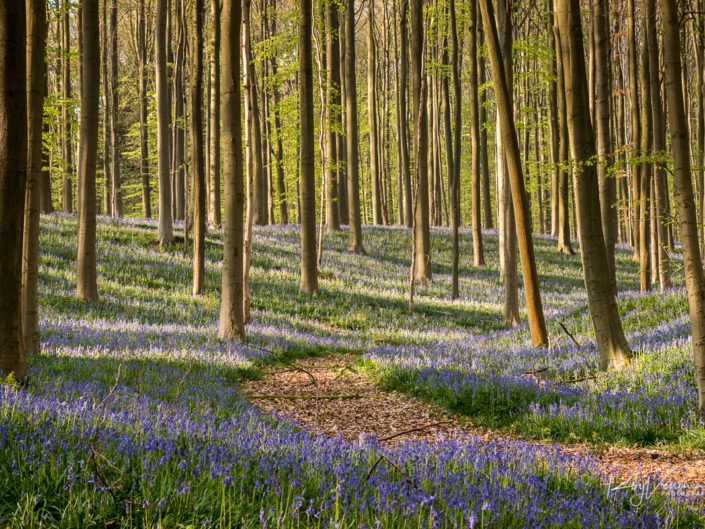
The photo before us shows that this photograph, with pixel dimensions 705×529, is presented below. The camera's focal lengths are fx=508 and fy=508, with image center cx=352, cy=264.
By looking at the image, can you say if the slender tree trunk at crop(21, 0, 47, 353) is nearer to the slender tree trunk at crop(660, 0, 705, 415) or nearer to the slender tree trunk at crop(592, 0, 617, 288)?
the slender tree trunk at crop(660, 0, 705, 415)

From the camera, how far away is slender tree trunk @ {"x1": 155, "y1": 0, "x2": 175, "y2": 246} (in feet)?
60.0

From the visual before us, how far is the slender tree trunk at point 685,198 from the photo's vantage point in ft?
18.3

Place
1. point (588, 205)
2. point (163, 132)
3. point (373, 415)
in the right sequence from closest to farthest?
point (373, 415) → point (588, 205) → point (163, 132)

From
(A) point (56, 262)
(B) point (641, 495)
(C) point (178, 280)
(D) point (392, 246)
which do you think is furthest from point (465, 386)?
(D) point (392, 246)

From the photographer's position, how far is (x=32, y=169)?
21.4 ft

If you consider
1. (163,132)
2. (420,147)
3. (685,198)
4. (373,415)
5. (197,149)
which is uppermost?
(163,132)

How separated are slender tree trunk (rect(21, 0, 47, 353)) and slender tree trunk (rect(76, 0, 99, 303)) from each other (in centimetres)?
471

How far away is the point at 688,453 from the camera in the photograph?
16.5 feet

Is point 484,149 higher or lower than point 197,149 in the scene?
higher

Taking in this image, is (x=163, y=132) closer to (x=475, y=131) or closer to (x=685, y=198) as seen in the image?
(x=475, y=131)

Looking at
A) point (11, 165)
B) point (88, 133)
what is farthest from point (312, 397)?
A: point (88, 133)

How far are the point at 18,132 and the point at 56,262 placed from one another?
39.2ft

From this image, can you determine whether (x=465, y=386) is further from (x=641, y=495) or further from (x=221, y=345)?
(x=221, y=345)

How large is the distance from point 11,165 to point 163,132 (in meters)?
15.2
